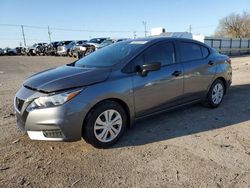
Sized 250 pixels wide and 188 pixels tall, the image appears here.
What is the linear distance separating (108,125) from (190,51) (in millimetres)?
2472

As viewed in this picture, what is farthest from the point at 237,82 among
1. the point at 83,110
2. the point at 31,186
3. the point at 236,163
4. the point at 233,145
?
the point at 31,186

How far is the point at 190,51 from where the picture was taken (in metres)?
5.36

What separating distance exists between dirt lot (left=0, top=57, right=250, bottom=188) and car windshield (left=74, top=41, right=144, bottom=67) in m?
1.27

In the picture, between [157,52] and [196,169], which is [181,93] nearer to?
[157,52]

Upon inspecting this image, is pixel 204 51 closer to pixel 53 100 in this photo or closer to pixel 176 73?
pixel 176 73

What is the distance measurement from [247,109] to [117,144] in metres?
3.32

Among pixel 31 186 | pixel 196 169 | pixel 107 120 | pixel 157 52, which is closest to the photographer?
pixel 31 186

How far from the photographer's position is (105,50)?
201 inches

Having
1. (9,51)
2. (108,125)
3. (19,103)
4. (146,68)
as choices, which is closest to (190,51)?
(146,68)

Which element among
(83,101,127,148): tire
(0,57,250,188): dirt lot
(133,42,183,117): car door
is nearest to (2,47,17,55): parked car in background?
(0,57,250,188): dirt lot

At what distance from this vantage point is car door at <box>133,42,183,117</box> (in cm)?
430

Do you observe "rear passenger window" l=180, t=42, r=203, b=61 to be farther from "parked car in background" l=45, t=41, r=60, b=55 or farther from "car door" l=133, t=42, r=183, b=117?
"parked car in background" l=45, t=41, r=60, b=55

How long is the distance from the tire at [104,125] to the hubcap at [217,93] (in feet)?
8.62

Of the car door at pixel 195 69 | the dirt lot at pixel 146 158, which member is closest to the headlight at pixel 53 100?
the dirt lot at pixel 146 158
